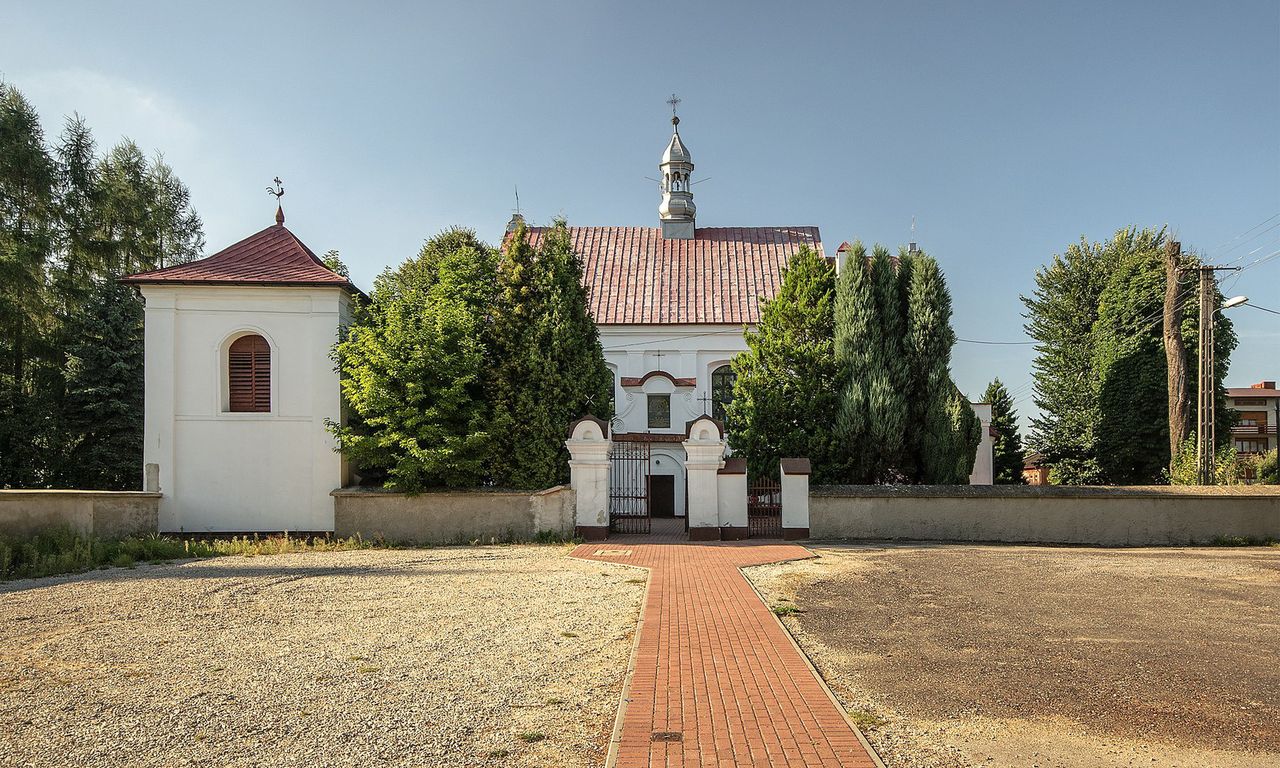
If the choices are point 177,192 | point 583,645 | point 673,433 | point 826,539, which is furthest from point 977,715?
point 177,192

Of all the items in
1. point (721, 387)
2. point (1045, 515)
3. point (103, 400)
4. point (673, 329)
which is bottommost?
point (1045, 515)

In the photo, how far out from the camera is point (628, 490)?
980 inches

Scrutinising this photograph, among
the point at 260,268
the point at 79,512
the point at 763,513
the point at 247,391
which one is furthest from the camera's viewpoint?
the point at 260,268

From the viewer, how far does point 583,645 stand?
7469mm

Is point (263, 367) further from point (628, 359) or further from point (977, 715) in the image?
point (977, 715)

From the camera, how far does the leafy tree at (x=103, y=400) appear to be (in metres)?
25.7

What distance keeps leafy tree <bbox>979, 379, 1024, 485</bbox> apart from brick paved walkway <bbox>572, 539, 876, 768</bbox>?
27.1 metres

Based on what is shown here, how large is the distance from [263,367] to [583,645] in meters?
15.9

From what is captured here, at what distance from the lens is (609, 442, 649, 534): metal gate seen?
1941 cm

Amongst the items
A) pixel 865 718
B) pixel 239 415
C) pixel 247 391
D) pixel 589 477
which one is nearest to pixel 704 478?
pixel 589 477

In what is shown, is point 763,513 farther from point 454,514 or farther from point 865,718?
point 865,718

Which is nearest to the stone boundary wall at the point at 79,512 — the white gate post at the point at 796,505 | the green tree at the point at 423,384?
the green tree at the point at 423,384

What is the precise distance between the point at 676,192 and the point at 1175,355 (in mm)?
19717

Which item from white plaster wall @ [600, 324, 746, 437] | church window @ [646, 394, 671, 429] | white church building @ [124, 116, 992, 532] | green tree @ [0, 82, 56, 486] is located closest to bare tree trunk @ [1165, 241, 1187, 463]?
white plaster wall @ [600, 324, 746, 437]
